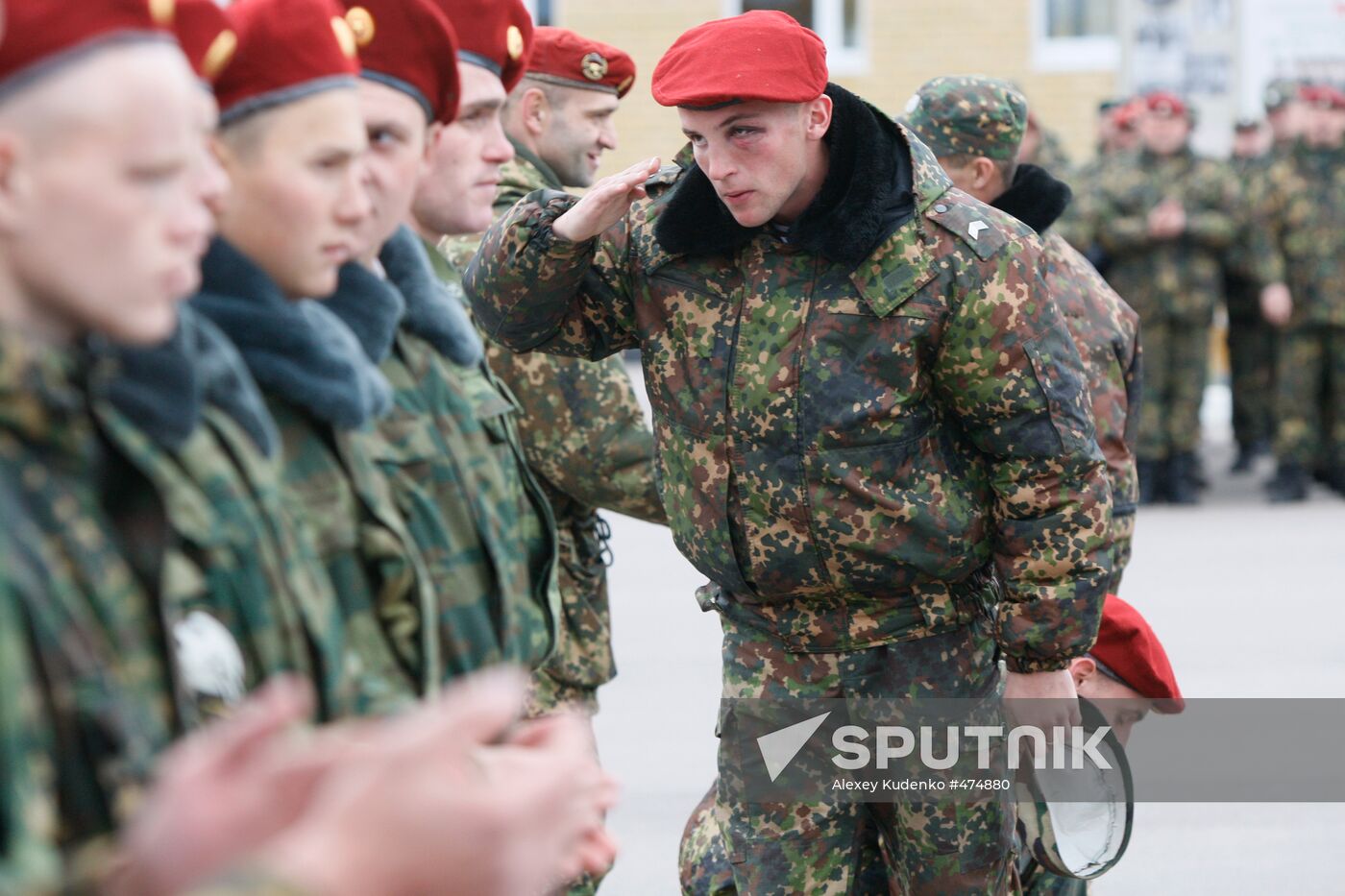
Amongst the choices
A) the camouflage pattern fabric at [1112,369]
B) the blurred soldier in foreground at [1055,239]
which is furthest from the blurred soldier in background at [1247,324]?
the camouflage pattern fabric at [1112,369]

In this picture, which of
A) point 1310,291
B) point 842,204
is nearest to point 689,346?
point 842,204

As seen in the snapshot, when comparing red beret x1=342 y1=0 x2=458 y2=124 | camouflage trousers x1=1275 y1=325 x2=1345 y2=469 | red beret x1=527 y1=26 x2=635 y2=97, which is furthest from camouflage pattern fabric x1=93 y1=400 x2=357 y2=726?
camouflage trousers x1=1275 y1=325 x2=1345 y2=469

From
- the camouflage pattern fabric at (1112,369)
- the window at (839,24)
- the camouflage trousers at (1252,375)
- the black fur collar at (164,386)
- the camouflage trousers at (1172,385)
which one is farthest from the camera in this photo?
the window at (839,24)

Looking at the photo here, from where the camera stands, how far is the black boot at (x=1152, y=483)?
453 inches

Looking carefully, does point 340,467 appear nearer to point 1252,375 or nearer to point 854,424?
point 854,424

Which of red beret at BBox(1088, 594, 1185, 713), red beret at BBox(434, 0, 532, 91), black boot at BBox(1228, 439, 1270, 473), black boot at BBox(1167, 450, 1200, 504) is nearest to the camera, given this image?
red beret at BBox(434, 0, 532, 91)

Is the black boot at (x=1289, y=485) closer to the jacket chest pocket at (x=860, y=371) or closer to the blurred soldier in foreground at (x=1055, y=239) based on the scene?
the blurred soldier in foreground at (x=1055, y=239)

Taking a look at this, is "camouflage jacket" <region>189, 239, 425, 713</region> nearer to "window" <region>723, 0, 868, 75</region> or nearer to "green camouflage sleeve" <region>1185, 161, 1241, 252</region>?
"green camouflage sleeve" <region>1185, 161, 1241, 252</region>

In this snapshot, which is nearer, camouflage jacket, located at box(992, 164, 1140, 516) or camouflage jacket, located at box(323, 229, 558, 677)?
camouflage jacket, located at box(323, 229, 558, 677)

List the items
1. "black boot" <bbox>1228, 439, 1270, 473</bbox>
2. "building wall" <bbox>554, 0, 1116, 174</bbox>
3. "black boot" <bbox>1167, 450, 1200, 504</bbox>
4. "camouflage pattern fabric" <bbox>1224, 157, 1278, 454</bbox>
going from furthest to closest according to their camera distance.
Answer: "building wall" <bbox>554, 0, 1116, 174</bbox> < "black boot" <bbox>1228, 439, 1270, 473</bbox> < "black boot" <bbox>1167, 450, 1200, 504</bbox> < "camouflage pattern fabric" <bbox>1224, 157, 1278, 454</bbox>

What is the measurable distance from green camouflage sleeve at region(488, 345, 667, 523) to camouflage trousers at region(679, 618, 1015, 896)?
0.64 meters

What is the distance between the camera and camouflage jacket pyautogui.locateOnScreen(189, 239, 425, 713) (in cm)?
204

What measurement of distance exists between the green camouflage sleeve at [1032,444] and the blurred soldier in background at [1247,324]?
8.21 metres

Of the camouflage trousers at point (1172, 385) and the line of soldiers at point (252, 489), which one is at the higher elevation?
the line of soldiers at point (252, 489)
